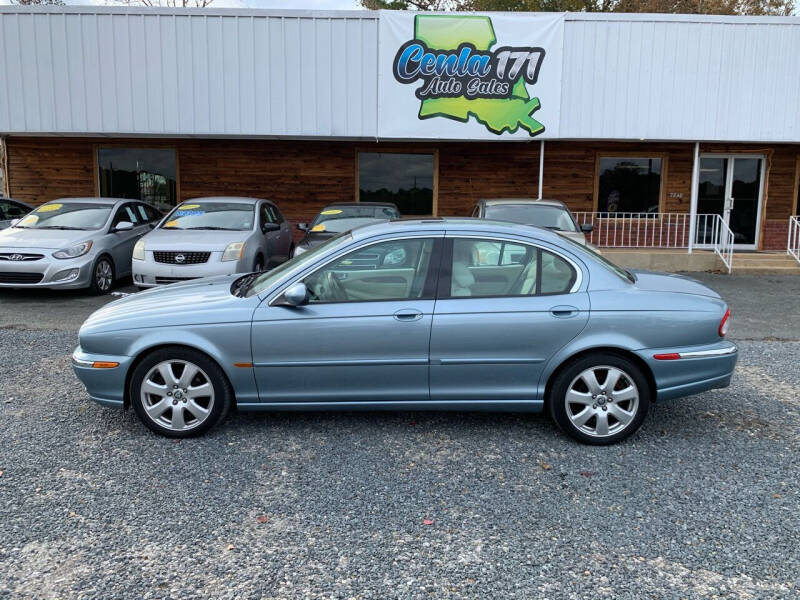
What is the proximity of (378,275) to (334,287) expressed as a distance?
1.00 feet

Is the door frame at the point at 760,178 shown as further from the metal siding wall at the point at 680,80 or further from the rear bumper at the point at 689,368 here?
the rear bumper at the point at 689,368

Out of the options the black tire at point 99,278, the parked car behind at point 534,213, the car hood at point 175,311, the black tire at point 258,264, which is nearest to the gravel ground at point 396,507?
the car hood at point 175,311

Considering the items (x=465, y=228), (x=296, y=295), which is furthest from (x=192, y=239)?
(x=465, y=228)

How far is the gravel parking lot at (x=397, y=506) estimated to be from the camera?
2854 millimetres

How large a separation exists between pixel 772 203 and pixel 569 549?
14.4 m

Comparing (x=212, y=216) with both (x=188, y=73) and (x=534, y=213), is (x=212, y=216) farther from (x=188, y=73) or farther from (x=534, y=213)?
(x=534, y=213)

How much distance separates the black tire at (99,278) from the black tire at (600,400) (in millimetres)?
7702

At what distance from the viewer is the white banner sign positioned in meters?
Answer: 12.2

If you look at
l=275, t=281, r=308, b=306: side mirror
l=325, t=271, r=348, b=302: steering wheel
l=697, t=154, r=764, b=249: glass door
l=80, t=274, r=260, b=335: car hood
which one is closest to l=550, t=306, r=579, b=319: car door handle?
l=325, t=271, r=348, b=302: steering wheel

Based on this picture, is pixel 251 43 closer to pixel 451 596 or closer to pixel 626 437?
pixel 626 437

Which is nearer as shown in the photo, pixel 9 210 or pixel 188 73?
pixel 188 73

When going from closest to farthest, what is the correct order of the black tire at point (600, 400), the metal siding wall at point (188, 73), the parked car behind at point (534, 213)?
the black tire at point (600, 400) < the parked car behind at point (534, 213) < the metal siding wall at point (188, 73)

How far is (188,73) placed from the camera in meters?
12.2

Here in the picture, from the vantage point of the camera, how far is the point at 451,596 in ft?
8.98
